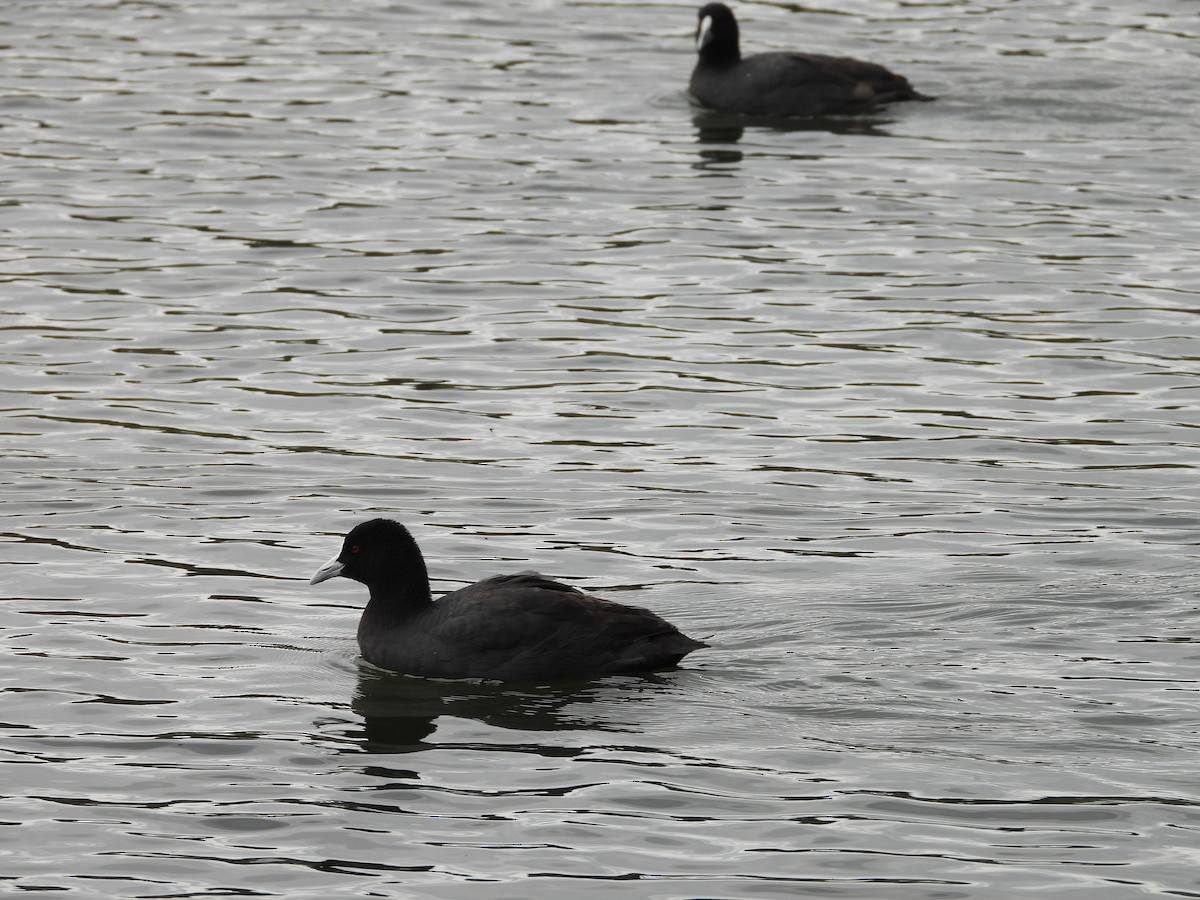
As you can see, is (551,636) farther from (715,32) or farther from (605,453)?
(715,32)

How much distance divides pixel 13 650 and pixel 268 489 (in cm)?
280

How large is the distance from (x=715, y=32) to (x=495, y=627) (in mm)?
13777

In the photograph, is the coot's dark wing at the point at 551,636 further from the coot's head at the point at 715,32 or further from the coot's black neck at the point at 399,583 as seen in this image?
the coot's head at the point at 715,32

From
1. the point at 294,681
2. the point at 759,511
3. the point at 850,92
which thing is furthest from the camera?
the point at 850,92

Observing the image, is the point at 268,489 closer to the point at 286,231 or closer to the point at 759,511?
the point at 759,511

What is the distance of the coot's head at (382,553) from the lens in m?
11.3

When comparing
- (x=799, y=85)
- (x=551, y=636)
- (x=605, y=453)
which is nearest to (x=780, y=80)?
(x=799, y=85)

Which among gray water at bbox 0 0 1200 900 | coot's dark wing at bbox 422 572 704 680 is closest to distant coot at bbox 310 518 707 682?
coot's dark wing at bbox 422 572 704 680

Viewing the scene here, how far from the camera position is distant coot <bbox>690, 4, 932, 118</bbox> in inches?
918

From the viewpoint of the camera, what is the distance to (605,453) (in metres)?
14.5

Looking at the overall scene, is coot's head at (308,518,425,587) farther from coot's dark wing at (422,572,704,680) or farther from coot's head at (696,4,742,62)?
coot's head at (696,4,742,62)

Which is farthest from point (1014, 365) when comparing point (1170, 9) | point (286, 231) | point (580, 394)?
point (1170, 9)

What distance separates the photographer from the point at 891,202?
20438 millimetres

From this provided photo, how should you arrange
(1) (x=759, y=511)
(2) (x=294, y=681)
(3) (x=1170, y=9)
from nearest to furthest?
(2) (x=294, y=681) < (1) (x=759, y=511) < (3) (x=1170, y=9)
